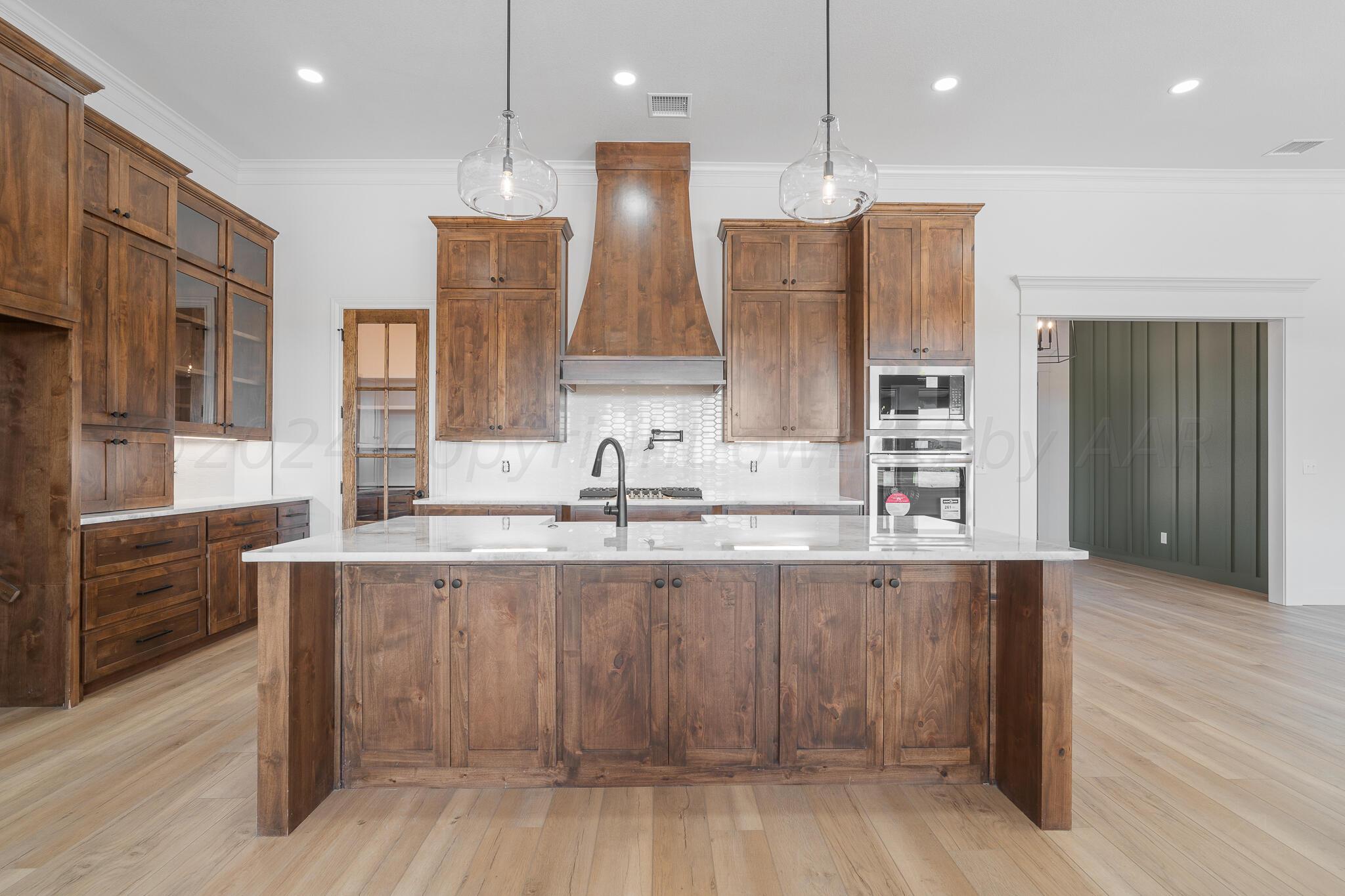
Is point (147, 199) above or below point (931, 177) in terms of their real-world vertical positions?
below

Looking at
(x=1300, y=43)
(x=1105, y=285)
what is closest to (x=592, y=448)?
(x=1105, y=285)

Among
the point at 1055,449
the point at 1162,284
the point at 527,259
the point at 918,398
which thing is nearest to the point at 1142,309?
the point at 1162,284

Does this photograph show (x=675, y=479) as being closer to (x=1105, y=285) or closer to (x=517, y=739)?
(x=517, y=739)

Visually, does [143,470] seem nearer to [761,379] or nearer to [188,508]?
[188,508]

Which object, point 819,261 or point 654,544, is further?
point 819,261

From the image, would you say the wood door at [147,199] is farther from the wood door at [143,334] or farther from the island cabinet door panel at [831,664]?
the island cabinet door panel at [831,664]

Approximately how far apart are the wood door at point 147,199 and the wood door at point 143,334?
0.07m

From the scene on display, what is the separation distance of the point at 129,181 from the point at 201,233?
2.18 feet

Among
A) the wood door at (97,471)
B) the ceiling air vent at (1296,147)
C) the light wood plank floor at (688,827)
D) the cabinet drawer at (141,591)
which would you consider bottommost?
the light wood plank floor at (688,827)

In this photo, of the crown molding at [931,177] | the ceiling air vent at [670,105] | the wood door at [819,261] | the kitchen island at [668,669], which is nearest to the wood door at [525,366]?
the crown molding at [931,177]

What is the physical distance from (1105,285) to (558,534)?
4.90 meters

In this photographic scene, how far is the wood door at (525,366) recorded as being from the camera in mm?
4719

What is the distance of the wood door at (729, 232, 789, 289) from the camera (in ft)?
15.8

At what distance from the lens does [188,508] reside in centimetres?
397
